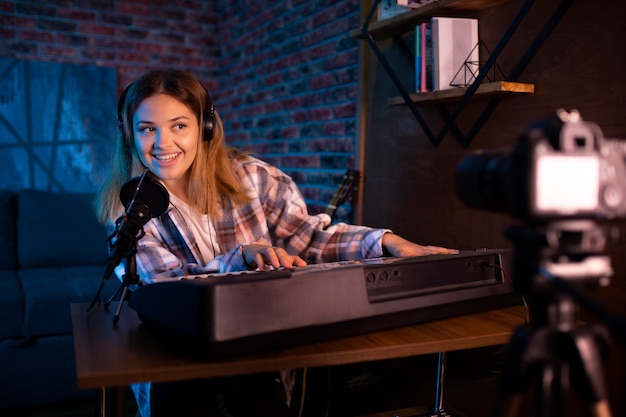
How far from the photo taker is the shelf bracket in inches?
63.5

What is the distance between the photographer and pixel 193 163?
1676mm

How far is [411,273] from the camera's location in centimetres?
106

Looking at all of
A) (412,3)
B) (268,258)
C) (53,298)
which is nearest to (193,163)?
(268,258)

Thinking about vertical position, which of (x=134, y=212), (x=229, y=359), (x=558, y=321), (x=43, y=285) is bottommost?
(x=43, y=285)

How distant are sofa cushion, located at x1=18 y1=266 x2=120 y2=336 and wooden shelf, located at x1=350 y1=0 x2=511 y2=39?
1.46m

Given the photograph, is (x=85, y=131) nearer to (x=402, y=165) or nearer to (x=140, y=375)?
(x=402, y=165)

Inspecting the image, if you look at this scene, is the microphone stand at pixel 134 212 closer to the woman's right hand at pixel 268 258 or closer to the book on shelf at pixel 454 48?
the woman's right hand at pixel 268 258

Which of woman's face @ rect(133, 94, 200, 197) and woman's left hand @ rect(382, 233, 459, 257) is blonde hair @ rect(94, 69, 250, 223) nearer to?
woman's face @ rect(133, 94, 200, 197)

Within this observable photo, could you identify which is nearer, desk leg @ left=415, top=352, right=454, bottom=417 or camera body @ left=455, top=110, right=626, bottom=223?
camera body @ left=455, top=110, right=626, bottom=223

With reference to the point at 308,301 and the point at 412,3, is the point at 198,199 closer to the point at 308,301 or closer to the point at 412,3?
the point at 308,301

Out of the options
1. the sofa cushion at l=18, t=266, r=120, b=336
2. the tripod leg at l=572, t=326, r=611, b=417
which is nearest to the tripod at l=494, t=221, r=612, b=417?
the tripod leg at l=572, t=326, r=611, b=417

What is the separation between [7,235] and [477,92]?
2269 mm

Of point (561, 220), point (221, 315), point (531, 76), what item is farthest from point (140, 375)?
point (531, 76)

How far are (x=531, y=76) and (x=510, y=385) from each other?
1208 mm
